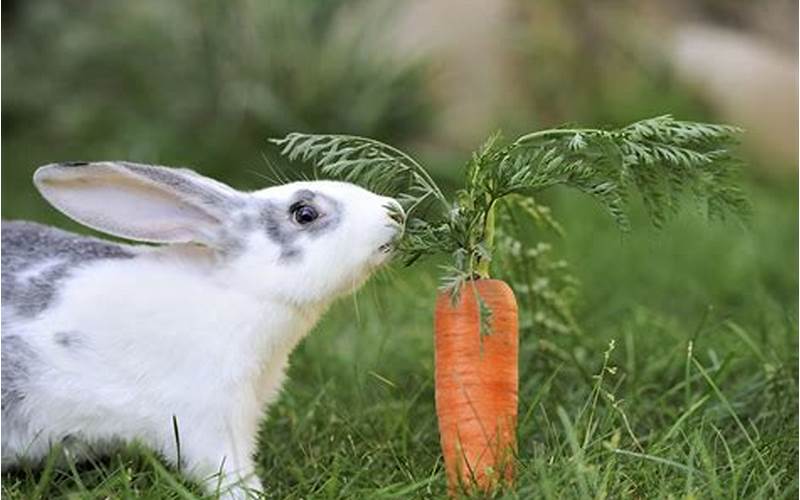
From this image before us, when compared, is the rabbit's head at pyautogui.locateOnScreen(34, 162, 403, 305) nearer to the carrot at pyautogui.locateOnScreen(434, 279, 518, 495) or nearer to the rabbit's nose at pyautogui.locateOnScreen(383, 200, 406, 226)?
the rabbit's nose at pyautogui.locateOnScreen(383, 200, 406, 226)

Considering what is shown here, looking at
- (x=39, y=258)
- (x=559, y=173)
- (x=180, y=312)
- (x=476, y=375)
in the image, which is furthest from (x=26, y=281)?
(x=559, y=173)

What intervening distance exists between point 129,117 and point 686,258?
2454 mm

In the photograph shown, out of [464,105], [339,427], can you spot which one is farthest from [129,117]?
[339,427]

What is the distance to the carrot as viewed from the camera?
221 centimetres

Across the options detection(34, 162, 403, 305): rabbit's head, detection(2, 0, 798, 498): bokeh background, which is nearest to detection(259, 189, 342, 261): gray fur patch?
detection(34, 162, 403, 305): rabbit's head

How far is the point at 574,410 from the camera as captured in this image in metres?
2.62

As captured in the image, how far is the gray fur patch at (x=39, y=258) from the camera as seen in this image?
236 centimetres

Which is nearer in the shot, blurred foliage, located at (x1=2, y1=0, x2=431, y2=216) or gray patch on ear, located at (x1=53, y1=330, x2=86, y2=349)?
gray patch on ear, located at (x1=53, y1=330, x2=86, y2=349)

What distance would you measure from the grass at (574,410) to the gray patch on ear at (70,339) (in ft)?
0.63

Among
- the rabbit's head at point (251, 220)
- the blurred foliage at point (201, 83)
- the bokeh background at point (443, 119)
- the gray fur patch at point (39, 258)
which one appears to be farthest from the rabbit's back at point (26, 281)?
the blurred foliage at point (201, 83)

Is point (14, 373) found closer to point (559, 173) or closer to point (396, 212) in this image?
point (396, 212)

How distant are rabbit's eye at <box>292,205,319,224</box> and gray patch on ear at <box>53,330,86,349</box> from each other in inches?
15.7

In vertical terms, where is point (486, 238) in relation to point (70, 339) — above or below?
above

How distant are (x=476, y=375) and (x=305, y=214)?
0.38 m
